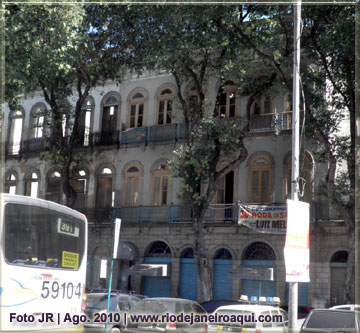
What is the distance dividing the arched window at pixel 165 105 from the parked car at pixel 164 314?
1611 centimetres

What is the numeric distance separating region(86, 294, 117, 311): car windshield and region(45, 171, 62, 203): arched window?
1687 centimetres

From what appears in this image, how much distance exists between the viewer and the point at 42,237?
11.2 meters

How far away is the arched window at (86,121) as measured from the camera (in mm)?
31781

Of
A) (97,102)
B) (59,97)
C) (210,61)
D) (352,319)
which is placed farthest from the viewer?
(97,102)

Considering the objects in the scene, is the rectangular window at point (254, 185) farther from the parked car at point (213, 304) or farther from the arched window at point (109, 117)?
the arched window at point (109, 117)

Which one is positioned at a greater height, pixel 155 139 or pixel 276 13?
pixel 276 13

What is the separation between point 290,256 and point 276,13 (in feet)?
35.1

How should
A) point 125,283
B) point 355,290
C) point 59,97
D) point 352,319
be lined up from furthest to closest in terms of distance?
point 125,283 → point 59,97 → point 355,290 → point 352,319

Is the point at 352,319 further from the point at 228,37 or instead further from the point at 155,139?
the point at 155,139

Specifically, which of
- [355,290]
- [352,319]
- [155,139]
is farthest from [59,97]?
[352,319]

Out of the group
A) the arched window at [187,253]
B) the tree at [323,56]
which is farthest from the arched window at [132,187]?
the tree at [323,56]

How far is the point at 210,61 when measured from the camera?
79.0 ft

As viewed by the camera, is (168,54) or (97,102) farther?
(97,102)

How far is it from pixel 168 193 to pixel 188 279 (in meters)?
4.40
